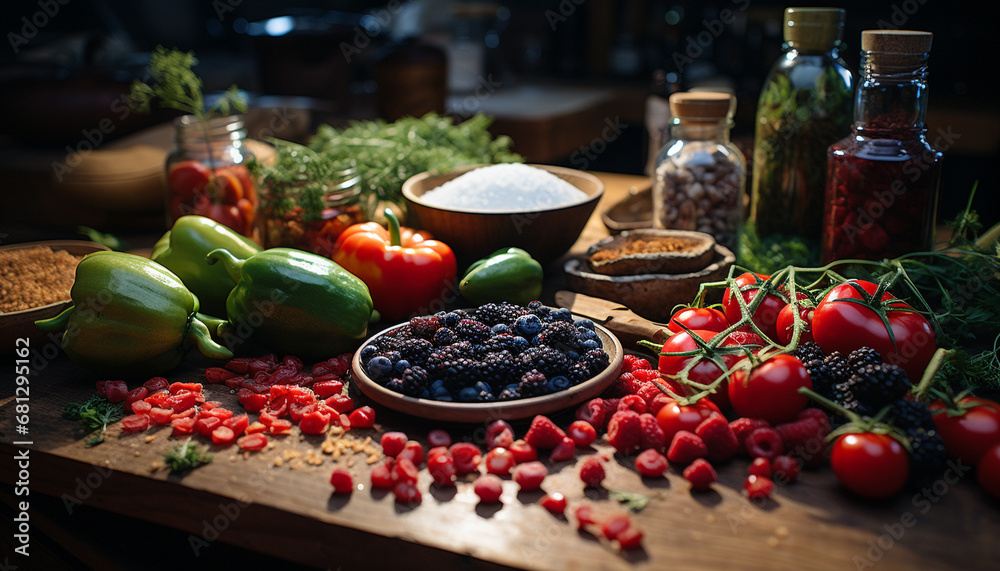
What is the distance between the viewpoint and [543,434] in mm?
980

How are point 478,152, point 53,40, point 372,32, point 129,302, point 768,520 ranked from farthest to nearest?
point 372,32 → point 53,40 → point 478,152 → point 129,302 → point 768,520

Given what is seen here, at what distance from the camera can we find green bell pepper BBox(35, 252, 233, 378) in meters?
1.17

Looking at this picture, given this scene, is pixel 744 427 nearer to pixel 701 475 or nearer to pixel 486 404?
pixel 701 475

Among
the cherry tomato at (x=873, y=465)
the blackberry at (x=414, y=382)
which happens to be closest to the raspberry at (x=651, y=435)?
the cherry tomato at (x=873, y=465)

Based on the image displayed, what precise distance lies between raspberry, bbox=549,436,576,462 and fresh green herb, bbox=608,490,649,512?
0.29 feet

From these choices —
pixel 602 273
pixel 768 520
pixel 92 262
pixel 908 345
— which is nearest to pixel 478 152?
pixel 602 273

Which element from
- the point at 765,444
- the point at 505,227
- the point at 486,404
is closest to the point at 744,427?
the point at 765,444

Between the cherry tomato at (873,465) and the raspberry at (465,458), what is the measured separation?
1.56ft

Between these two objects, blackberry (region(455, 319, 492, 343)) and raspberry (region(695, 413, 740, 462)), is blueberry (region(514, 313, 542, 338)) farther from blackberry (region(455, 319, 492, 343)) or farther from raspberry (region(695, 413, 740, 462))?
raspberry (region(695, 413, 740, 462))

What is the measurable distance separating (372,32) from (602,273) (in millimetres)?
2983

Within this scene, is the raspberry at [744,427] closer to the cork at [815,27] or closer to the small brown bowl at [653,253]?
the small brown bowl at [653,253]

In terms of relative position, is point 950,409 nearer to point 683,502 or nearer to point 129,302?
point 683,502

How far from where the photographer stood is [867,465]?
86 centimetres

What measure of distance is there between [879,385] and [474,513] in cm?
57
